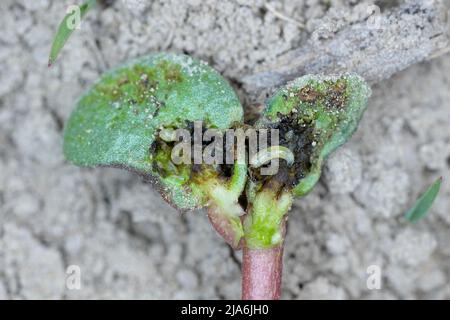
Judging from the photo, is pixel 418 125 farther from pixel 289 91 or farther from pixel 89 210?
pixel 89 210

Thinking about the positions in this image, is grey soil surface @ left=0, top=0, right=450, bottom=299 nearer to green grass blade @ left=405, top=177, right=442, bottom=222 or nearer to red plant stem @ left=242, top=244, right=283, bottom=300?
green grass blade @ left=405, top=177, right=442, bottom=222

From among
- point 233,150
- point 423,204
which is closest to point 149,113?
point 233,150

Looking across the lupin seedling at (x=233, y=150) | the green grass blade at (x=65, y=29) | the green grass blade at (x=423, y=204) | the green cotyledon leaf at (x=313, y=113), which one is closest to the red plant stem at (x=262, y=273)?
the lupin seedling at (x=233, y=150)

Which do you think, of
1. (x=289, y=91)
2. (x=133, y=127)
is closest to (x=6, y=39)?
(x=133, y=127)

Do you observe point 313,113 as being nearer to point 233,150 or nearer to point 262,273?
point 233,150

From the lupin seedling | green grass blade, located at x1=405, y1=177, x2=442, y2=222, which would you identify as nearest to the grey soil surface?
green grass blade, located at x1=405, y1=177, x2=442, y2=222

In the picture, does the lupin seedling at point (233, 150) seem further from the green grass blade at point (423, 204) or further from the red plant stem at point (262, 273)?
the green grass blade at point (423, 204)

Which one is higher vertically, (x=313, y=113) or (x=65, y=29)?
(x=65, y=29)
